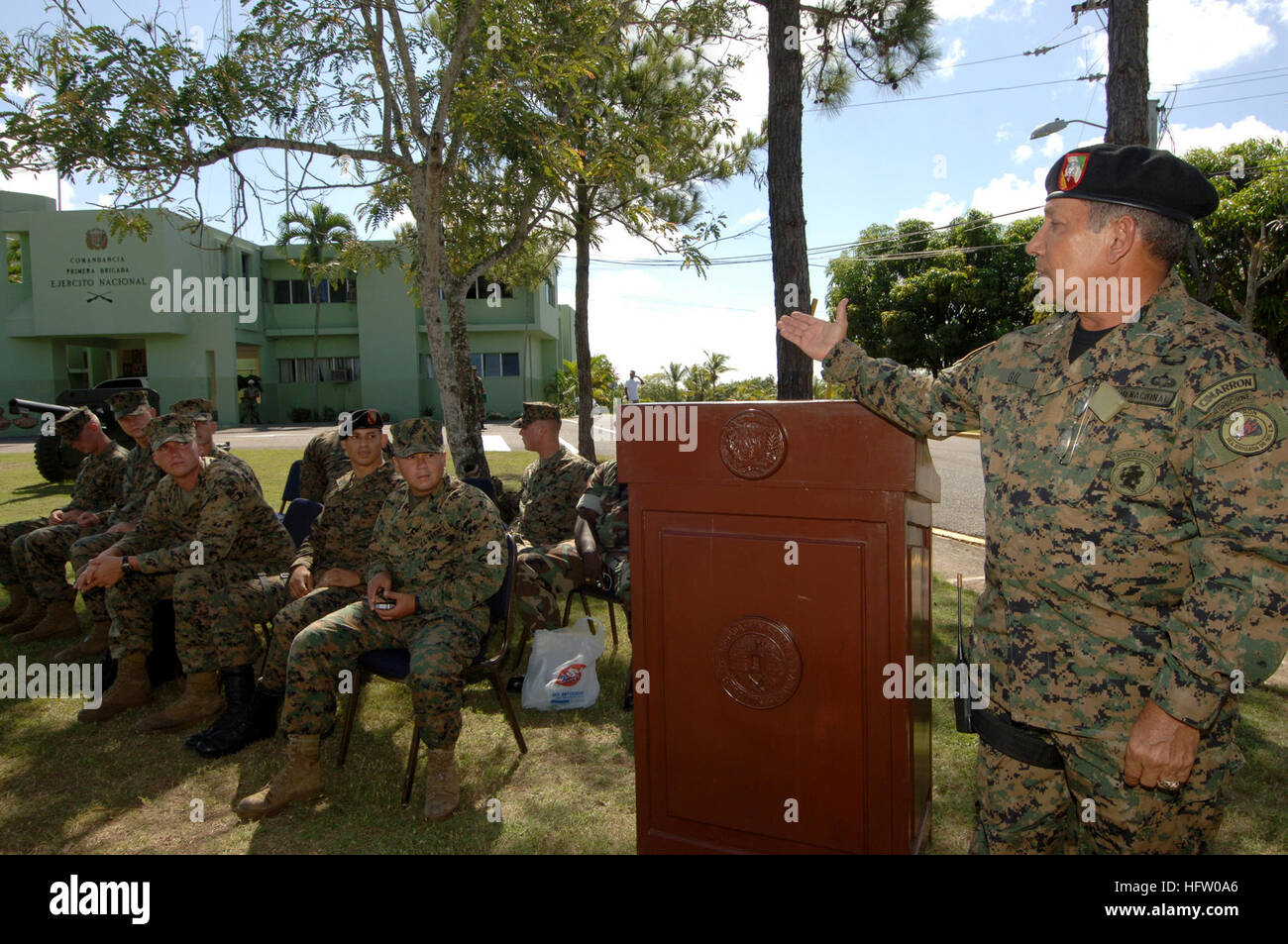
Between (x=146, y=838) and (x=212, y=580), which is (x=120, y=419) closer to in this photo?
(x=212, y=580)

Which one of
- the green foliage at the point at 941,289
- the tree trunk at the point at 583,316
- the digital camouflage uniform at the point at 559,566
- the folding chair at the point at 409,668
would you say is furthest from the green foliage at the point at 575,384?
the folding chair at the point at 409,668

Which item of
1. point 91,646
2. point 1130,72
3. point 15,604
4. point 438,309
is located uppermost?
point 1130,72

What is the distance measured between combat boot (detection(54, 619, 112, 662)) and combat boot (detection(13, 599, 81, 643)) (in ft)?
A: 1.48

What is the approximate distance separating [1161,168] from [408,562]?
2.99 meters

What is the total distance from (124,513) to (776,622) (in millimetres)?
4825

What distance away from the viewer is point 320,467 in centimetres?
573

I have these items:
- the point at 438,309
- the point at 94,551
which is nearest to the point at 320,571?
the point at 94,551

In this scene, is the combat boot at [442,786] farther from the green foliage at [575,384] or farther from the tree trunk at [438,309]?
the green foliage at [575,384]

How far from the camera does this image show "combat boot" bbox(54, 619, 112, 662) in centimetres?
488

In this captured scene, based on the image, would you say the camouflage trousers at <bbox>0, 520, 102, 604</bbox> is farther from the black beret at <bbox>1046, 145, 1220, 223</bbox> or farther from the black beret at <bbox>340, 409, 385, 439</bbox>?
the black beret at <bbox>1046, 145, 1220, 223</bbox>

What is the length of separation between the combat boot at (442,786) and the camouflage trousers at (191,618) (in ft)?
4.43

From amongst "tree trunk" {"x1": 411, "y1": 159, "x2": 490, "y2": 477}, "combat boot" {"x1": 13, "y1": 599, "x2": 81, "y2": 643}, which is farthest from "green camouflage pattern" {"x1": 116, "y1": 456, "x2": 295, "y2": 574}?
"tree trunk" {"x1": 411, "y1": 159, "x2": 490, "y2": 477}

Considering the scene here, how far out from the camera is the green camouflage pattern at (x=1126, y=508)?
4.64ft

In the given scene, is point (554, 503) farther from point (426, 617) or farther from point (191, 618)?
point (191, 618)
